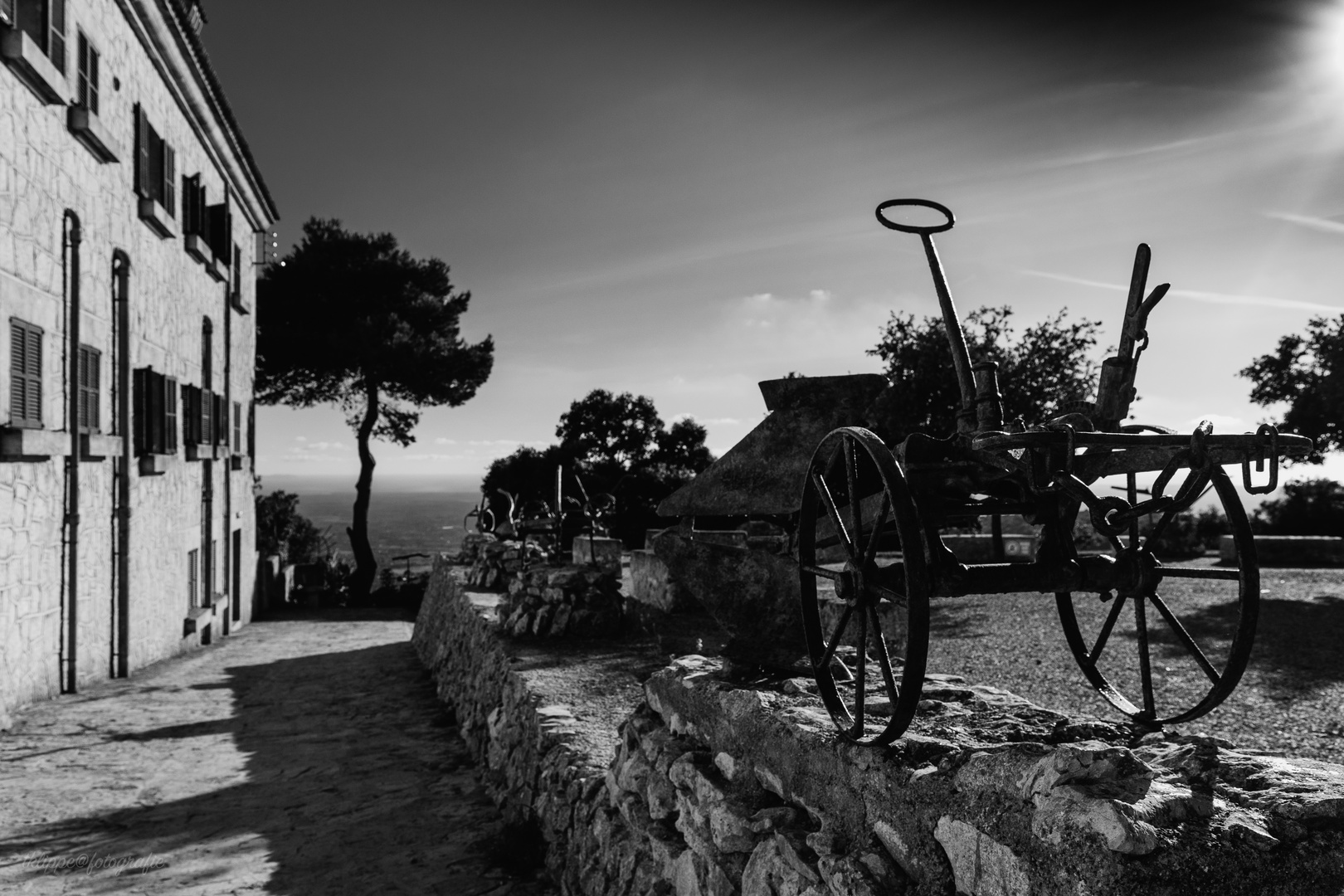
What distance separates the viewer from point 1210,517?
68.6 feet

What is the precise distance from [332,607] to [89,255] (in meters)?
14.6

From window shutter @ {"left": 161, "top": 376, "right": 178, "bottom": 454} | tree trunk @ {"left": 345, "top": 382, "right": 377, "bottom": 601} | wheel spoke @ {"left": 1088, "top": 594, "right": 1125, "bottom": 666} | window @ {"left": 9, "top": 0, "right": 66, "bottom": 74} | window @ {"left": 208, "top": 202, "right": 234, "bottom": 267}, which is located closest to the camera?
wheel spoke @ {"left": 1088, "top": 594, "right": 1125, "bottom": 666}

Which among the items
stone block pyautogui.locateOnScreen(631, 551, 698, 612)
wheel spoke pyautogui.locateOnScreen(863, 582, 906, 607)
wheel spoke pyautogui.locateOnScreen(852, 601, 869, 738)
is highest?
wheel spoke pyautogui.locateOnScreen(863, 582, 906, 607)

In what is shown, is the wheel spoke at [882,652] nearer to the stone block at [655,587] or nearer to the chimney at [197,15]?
the stone block at [655,587]

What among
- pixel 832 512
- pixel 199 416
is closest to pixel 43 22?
pixel 199 416

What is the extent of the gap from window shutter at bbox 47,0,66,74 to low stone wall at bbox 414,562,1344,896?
10.5 meters

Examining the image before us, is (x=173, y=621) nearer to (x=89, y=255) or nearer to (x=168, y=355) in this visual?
(x=168, y=355)

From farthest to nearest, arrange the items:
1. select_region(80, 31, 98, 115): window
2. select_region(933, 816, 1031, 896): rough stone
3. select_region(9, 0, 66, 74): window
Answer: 1. select_region(80, 31, 98, 115): window
2. select_region(9, 0, 66, 74): window
3. select_region(933, 816, 1031, 896): rough stone

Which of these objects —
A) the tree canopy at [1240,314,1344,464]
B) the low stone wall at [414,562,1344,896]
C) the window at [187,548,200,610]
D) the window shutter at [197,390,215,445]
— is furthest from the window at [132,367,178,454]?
the tree canopy at [1240,314,1344,464]

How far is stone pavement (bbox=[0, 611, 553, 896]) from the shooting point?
19.0ft

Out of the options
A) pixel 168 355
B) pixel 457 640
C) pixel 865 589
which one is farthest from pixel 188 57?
pixel 865 589

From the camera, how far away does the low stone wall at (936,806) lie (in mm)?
2006

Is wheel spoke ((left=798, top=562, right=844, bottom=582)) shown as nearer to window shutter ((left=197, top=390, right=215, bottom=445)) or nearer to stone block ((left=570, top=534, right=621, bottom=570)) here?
stone block ((left=570, top=534, right=621, bottom=570))

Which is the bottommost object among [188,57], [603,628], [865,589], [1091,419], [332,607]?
[332,607]
